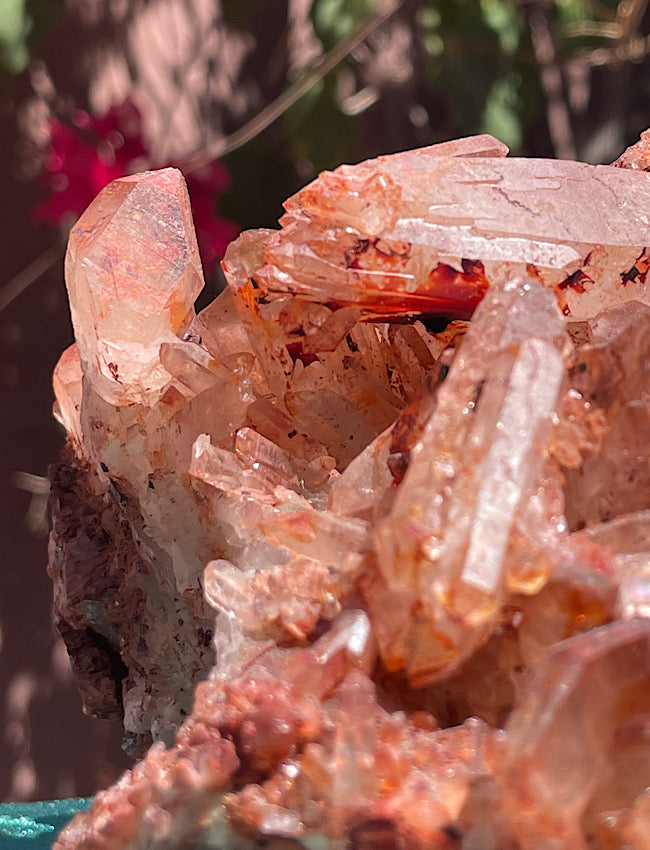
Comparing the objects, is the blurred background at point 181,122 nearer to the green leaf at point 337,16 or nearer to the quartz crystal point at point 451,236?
the green leaf at point 337,16

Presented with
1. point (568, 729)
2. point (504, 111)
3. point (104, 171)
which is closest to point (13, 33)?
point (104, 171)

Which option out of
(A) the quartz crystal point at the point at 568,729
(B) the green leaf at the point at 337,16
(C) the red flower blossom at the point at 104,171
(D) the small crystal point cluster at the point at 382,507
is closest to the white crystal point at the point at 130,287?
(D) the small crystal point cluster at the point at 382,507

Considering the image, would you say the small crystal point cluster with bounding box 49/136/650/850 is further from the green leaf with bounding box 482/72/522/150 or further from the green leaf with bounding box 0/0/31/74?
the green leaf with bounding box 482/72/522/150

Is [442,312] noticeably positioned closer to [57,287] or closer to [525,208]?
[525,208]

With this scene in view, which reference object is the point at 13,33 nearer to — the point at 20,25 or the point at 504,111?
the point at 20,25

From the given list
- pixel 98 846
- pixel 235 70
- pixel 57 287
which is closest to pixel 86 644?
pixel 98 846

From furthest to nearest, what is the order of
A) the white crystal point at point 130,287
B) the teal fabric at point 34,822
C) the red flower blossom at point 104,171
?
1. the red flower blossom at point 104,171
2. the teal fabric at point 34,822
3. the white crystal point at point 130,287

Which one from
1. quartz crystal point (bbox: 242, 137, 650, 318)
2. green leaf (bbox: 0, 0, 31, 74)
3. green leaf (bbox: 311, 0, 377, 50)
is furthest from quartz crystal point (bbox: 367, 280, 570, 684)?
green leaf (bbox: 311, 0, 377, 50)

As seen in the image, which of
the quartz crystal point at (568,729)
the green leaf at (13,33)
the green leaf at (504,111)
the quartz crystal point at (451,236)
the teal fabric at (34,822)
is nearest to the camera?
the quartz crystal point at (568,729)
